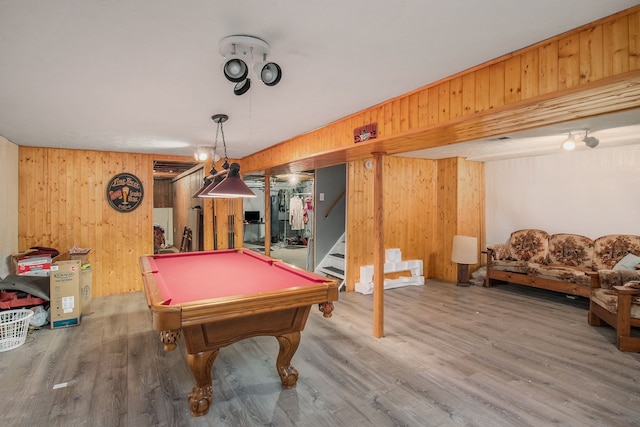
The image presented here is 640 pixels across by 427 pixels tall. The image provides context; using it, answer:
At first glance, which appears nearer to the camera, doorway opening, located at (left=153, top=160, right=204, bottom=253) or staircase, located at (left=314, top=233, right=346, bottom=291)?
staircase, located at (left=314, top=233, right=346, bottom=291)

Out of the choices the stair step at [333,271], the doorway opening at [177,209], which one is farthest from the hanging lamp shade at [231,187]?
the doorway opening at [177,209]

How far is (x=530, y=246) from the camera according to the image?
245 inches

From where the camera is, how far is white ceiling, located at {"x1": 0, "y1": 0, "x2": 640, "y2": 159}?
171 centimetres

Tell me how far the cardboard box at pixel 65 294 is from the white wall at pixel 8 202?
944 millimetres

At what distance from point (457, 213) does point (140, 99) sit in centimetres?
589

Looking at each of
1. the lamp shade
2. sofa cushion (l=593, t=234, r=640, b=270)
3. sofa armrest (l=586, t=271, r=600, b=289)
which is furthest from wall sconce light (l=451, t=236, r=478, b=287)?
sofa armrest (l=586, t=271, r=600, b=289)

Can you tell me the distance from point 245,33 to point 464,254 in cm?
578

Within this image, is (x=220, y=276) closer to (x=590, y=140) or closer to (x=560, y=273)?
(x=590, y=140)

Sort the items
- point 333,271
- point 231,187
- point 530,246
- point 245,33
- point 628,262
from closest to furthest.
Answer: point 245,33
point 231,187
point 628,262
point 530,246
point 333,271

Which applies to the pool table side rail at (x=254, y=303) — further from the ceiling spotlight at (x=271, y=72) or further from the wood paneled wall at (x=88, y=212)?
the wood paneled wall at (x=88, y=212)

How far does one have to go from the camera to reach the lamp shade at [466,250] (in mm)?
6379

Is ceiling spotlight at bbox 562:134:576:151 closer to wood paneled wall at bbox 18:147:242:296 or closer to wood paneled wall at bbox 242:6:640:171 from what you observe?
wood paneled wall at bbox 242:6:640:171

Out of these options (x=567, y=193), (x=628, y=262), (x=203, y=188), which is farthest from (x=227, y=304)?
(x=567, y=193)

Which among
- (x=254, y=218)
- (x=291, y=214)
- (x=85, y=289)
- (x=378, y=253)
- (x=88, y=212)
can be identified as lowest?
(x=85, y=289)
